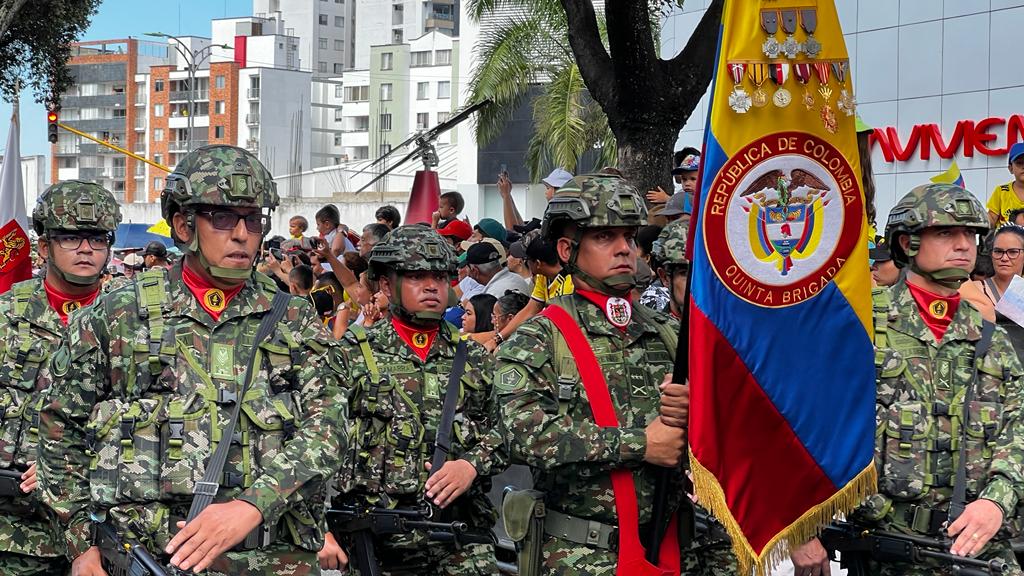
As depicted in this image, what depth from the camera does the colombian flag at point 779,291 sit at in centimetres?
508

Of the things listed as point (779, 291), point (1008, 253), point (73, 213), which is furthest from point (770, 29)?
point (1008, 253)

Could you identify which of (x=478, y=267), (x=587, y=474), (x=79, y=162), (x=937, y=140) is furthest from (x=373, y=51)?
(x=587, y=474)

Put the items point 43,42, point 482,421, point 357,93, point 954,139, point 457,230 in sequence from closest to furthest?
point 482,421 → point 457,230 → point 954,139 → point 43,42 → point 357,93

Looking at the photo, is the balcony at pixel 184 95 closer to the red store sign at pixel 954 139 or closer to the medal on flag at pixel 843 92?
the red store sign at pixel 954 139

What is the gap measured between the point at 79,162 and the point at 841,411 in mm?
129616

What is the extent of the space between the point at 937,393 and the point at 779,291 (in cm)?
108

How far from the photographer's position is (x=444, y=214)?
49.5 ft

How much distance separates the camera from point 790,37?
5.06 metres

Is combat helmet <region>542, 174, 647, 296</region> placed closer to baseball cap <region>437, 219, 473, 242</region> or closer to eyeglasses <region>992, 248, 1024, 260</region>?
eyeglasses <region>992, 248, 1024, 260</region>

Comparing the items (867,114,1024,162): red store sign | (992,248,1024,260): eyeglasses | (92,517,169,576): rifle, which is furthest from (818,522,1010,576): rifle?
(867,114,1024,162): red store sign

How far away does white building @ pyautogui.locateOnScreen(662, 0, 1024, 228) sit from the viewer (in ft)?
60.1

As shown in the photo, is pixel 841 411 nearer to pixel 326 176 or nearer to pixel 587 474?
pixel 587 474

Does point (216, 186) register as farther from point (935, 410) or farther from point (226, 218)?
point (935, 410)

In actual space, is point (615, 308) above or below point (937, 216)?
below
